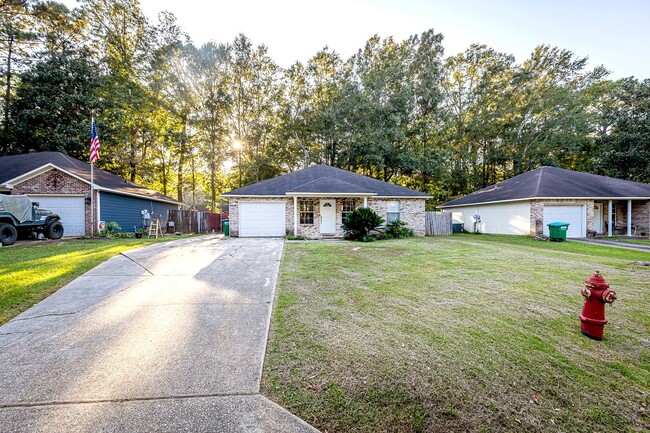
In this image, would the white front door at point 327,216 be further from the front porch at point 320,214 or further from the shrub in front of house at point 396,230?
the shrub in front of house at point 396,230

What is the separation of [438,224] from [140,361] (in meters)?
16.7

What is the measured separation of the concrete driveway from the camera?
180 centimetres

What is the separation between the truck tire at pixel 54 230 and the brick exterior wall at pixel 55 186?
1.18 meters

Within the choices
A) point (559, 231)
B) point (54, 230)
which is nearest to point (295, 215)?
point (54, 230)

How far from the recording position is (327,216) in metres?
14.6

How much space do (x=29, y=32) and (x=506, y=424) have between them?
31598 millimetres

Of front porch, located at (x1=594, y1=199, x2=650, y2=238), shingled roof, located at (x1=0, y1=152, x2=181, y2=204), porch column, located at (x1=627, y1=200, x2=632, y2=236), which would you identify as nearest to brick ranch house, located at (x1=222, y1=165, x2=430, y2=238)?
shingled roof, located at (x1=0, y1=152, x2=181, y2=204)

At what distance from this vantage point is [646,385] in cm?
221

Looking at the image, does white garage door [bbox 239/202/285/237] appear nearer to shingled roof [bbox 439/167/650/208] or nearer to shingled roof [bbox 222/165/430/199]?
shingled roof [bbox 222/165/430/199]

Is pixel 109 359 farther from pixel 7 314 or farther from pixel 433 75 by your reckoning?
pixel 433 75

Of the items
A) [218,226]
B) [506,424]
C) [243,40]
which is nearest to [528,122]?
[243,40]

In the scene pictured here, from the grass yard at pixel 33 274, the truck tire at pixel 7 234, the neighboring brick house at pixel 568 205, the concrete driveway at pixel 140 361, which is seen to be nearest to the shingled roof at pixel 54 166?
the truck tire at pixel 7 234

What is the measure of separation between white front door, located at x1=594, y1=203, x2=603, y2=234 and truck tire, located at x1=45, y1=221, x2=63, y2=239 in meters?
28.5

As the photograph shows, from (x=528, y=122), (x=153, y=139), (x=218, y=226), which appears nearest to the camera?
(x=218, y=226)
